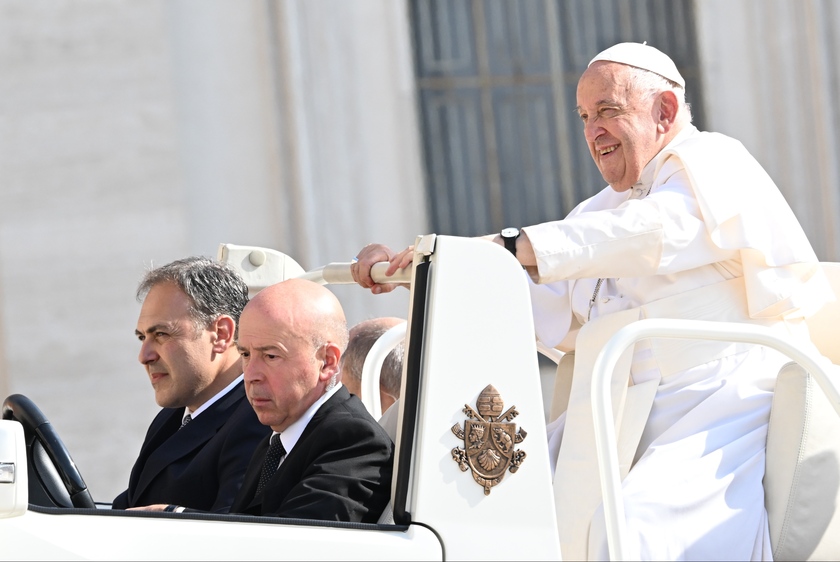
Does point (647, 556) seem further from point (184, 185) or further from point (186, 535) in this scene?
point (184, 185)

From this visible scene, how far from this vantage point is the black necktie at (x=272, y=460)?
296 centimetres

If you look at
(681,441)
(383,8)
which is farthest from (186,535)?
(383,8)

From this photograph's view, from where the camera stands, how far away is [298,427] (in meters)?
2.96

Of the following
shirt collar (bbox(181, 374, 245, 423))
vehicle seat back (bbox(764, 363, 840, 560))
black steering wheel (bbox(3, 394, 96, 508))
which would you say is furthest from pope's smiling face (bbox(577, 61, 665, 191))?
black steering wheel (bbox(3, 394, 96, 508))

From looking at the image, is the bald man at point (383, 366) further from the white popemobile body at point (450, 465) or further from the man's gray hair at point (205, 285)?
the white popemobile body at point (450, 465)

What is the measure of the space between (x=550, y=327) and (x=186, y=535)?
1500 millimetres

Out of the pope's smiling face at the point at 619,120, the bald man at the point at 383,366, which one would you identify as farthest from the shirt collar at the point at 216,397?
the pope's smiling face at the point at 619,120

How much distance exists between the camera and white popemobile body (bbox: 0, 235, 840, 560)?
2.39 m

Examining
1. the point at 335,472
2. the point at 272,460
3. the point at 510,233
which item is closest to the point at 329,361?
the point at 272,460

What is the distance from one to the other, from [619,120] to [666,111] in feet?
0.53

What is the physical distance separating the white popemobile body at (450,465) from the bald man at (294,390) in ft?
0.80

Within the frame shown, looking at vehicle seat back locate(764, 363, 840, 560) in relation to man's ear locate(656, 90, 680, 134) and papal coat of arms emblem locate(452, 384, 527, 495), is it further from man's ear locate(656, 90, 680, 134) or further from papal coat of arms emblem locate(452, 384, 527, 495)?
man's ear locate(656, 90, 680, 134)

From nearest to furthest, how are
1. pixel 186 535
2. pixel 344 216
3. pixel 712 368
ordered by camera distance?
pixel 186 535 < pixel 712 368 < pixel 344 216

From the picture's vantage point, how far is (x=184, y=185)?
8.22 metres
